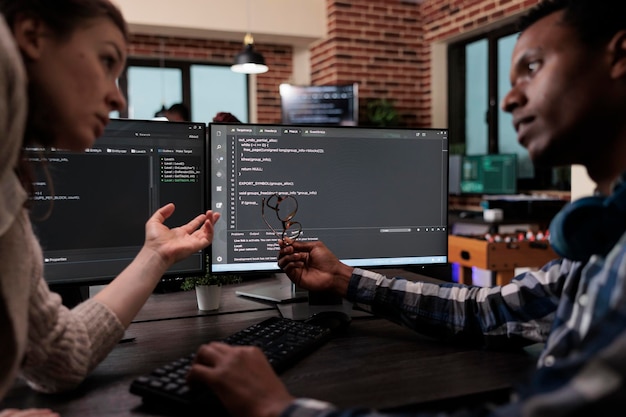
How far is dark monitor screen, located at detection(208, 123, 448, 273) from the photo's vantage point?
1.40 metres

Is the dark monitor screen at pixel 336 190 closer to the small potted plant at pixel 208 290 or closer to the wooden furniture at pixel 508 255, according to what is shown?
the small potted plant at pixel 208 290

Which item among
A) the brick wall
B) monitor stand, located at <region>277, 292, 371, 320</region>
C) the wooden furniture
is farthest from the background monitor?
monitor stand, located at <region>277, 292, 371, 320</region>

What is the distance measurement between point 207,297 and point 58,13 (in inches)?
32.5

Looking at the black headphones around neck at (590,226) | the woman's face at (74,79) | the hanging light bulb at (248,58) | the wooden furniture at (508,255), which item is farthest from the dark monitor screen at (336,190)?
the hanging light bulb at (248,58)

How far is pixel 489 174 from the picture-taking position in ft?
16.1

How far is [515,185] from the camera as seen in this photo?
470 cm

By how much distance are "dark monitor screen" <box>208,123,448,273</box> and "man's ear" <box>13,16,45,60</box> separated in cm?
64

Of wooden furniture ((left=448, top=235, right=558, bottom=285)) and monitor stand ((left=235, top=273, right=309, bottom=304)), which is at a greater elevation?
monitor stand ((left=235, top=273, right=309, bottom=304))

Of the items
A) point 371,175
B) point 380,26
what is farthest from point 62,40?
point 380,26

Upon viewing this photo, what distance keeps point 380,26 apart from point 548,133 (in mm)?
5305

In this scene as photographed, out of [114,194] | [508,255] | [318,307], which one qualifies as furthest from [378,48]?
[114,194]

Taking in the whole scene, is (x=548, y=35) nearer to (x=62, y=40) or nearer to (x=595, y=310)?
(x=595, y=310)

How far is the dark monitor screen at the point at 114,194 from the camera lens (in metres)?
1.22

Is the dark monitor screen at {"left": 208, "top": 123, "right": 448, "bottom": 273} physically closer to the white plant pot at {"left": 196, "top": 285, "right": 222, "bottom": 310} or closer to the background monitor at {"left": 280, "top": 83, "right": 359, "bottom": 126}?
the white plant pot at {"left": 196, "top": 285, "right": 222, "bottom": 310}
